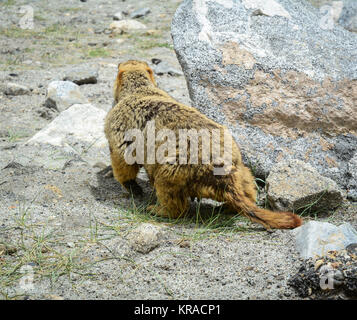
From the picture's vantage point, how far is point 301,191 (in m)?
4.14

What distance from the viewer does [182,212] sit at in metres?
4.13

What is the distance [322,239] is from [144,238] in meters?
1.27

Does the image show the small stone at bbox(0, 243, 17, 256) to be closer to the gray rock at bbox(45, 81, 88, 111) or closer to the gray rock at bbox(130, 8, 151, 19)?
the gray rock at bbox(45, 81, 88, 111)

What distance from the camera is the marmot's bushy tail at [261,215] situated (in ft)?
12.3

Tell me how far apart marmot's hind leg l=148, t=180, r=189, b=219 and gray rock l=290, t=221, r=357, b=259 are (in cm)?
103

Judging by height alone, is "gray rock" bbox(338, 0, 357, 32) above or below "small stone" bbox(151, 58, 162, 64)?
above

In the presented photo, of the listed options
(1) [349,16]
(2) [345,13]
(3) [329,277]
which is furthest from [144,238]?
(2) [345,13]

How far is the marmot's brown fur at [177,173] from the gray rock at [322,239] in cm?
29

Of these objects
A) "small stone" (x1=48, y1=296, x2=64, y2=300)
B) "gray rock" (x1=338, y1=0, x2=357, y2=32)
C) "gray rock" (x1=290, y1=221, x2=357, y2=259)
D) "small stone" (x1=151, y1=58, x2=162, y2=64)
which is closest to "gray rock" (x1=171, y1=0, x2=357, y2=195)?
"gray rock" (x1=290, y1=221, x2=357, y2=259)

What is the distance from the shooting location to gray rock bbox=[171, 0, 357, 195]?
4719 millimetres

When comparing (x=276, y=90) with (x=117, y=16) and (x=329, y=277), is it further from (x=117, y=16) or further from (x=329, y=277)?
(x=117, y=16)

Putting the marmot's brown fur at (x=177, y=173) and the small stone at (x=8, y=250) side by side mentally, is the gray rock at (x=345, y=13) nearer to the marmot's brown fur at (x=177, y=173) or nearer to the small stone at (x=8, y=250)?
the marmot's brown fur at (x=177, y=173)

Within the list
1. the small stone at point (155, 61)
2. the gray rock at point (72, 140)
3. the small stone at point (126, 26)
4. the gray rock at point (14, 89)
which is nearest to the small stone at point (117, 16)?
the small stone at point (126, 26)

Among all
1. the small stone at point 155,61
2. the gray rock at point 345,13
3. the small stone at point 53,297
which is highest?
the gray rock at point 345,13
